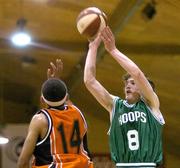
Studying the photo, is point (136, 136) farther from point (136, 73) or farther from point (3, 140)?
point (3, 140)

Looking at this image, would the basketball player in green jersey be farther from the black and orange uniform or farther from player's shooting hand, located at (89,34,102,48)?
the black and orange uniform

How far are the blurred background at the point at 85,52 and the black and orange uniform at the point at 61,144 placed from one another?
3965 millimetres

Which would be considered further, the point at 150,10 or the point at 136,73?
the point at 150,10

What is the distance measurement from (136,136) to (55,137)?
56cm

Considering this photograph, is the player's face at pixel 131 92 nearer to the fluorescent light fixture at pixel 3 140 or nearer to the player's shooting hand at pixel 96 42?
the player's shooting hand at pixel 96 42

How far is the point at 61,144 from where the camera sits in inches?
165

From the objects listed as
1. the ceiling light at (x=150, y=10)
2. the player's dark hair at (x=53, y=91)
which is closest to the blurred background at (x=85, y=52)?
the ceiling light at (x=150, y=10)

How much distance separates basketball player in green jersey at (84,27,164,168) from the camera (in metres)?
4.18

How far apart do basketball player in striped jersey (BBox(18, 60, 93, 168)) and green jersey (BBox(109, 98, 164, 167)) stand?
0.24m

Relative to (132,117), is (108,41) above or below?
above

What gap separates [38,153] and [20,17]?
6.23 m

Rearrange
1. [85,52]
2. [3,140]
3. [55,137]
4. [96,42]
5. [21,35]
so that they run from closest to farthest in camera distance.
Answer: [55,137] → [96,42] → [21,35] → [85,52] → [3,140]

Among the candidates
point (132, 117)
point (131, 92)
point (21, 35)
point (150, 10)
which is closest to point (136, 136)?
point (132, 117)

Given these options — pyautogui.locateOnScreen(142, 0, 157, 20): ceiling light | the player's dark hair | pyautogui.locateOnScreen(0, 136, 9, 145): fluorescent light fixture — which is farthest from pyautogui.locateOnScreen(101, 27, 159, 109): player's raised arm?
pyautogui.locateOnScreen(0, 136, 9, 145): fluorescent light fixture
